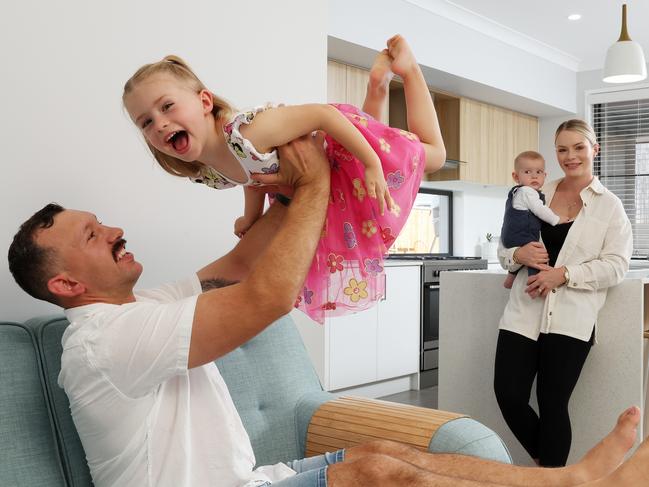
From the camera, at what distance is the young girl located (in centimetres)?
149

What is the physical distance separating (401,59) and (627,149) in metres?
6.19

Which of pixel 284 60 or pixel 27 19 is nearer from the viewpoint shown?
pixel 27 19

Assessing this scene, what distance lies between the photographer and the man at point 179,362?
1376 millimetres

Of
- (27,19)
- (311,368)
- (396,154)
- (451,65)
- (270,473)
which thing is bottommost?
(270,473)

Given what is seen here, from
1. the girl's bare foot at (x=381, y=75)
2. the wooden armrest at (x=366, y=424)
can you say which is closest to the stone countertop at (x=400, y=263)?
the wooden armrest at (x=366, y=424)

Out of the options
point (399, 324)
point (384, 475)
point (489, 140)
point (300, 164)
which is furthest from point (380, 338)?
point (384, 475)

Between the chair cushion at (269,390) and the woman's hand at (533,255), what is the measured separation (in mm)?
1345

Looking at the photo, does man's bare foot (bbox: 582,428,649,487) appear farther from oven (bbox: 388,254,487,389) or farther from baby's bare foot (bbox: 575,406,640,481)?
oven (bbox: 388,254,487,389)

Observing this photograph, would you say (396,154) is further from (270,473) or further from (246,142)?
(270,473)

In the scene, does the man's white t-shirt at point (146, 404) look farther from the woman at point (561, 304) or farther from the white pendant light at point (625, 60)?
the white pendant light at point (625, 60)

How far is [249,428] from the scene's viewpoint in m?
1.88

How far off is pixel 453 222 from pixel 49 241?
5.62 meters

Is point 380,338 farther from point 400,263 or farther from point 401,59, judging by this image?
point 401,59

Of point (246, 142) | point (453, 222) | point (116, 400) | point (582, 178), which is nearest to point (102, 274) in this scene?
point (116, 400)
